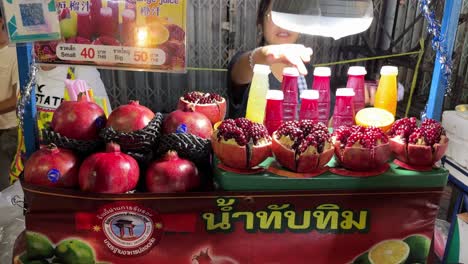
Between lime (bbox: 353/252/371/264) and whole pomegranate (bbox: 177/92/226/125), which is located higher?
whole pomegranate (bbox: 177/92/226/125)

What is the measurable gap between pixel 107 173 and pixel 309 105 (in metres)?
0.70

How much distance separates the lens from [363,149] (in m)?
1.22

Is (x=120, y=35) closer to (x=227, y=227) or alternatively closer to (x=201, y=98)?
(x=201, y=98)

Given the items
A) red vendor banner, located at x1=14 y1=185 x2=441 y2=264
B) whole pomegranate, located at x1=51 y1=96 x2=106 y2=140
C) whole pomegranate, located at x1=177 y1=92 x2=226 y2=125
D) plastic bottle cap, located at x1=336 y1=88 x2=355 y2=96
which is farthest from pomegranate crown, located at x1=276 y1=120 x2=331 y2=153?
whole pomegranate, located at x1=51 y1=96 x2=106 y2=140

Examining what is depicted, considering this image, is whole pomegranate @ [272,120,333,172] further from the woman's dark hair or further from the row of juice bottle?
the woman's dark hair

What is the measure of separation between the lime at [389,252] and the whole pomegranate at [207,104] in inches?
27.9

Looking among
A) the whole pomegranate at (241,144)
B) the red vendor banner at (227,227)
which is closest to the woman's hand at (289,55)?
the whole pomegranate at (241,144)

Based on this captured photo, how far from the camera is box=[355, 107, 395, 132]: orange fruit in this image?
4.68 ft

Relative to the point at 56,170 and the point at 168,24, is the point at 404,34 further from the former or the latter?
the point at 56,170

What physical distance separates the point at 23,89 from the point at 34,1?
0.85 ft

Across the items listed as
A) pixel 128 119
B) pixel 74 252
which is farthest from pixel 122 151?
pixel 74 252

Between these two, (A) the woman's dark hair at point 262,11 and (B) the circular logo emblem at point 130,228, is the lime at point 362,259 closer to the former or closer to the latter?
(B) the circular logo emblem at point 130,228

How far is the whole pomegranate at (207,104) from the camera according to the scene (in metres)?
1.52

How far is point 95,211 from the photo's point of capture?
3.87ft
